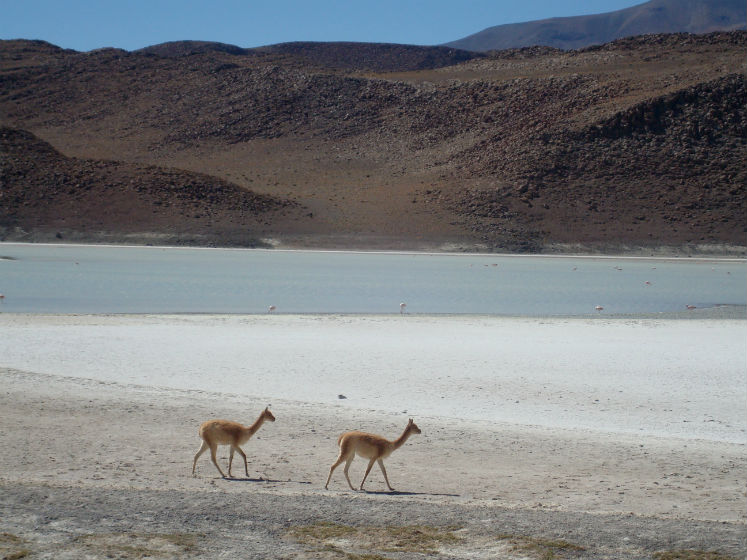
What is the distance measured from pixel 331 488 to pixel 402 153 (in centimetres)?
6438

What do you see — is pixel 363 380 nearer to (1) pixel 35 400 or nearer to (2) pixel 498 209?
(1) pixel 35 400

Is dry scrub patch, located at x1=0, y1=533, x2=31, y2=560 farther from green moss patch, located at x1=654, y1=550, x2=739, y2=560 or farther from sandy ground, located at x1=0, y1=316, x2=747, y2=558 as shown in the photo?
green moss patch, located at x1=654, y1=550, x2=739, y2=560

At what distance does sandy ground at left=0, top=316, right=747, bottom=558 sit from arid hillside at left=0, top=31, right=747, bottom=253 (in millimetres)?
43131

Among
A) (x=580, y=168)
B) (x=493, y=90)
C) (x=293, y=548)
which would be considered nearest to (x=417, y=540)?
(x=293, y=548)

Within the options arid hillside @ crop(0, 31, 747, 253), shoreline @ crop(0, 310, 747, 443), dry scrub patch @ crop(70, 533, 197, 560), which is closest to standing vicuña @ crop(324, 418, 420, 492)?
dry scrub patch @ crop(70, 533, 197, 560)

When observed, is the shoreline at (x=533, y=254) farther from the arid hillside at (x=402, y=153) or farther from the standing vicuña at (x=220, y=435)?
the standing vicuña at (x=220, y=435)

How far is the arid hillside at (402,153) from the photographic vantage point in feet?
178

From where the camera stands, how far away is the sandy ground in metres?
5.24

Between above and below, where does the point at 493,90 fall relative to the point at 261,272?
above

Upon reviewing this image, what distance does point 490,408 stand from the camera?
10266 millimetres

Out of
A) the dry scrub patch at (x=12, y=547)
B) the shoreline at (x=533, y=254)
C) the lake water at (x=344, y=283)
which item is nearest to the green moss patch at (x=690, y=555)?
the dry scrub patch at (x=12, y=547)

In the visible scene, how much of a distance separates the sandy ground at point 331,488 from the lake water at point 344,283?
1157 centimetres

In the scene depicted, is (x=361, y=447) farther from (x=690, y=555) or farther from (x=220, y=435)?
(x=690, y=555)

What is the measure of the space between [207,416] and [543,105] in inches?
2544
